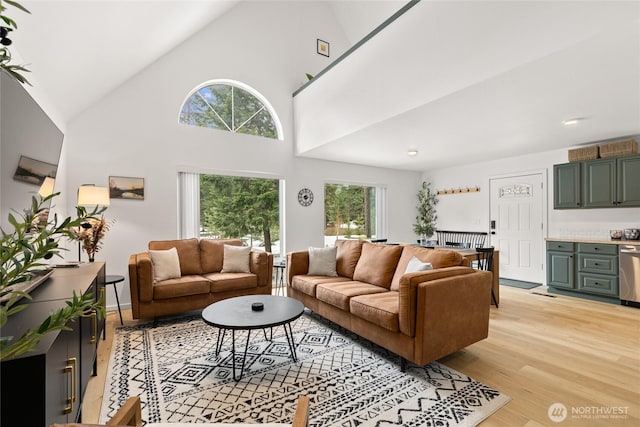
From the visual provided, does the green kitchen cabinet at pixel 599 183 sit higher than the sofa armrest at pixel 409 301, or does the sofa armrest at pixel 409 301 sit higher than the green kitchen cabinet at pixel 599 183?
the green kitchen cabinet at pixel 599 183

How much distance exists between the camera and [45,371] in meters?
1.07

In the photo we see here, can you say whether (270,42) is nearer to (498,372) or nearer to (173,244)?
(173,244)

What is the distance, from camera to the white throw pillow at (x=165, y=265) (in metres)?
3.56

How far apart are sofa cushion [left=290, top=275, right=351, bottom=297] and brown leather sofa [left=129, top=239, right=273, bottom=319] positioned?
0.49 meters

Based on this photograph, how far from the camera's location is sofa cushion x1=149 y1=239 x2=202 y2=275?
12.9 ft

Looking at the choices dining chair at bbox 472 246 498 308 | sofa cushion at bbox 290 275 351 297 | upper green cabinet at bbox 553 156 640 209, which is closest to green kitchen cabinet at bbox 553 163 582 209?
upper green cabinet at bbox 553 156 640 209

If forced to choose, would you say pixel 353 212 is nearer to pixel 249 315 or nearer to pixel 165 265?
pixel 165 265

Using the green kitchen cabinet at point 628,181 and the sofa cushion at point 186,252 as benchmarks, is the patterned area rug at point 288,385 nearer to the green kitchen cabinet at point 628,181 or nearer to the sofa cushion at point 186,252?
the sofa cushion at point 186,252

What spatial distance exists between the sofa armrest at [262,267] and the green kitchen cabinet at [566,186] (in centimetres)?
461

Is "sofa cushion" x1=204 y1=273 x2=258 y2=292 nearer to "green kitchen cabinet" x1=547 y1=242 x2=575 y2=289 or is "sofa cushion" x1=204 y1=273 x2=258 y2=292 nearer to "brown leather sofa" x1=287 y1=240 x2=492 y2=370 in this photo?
"brown leather sofa" x1=287 y1=240 x2=492 y2=370

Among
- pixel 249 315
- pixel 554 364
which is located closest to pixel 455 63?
pixel 554 364

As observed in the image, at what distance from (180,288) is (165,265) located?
411mm

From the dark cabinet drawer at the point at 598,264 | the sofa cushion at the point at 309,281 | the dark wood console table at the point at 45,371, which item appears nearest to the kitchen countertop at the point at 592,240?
the dark cabinet drawer at the point at 598,264

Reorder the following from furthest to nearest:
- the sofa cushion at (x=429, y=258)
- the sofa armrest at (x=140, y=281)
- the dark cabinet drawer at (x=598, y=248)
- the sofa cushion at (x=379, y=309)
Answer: the dark cabinet drawer at (x=598, y=248) < the sofa armrest at (x=140, y=281) < the sofa cushion at (x=429, y=258) < the sofa cushion at (x=379, y=309)
